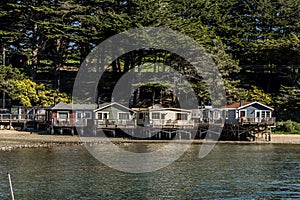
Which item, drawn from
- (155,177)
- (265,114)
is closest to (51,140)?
(155,177)

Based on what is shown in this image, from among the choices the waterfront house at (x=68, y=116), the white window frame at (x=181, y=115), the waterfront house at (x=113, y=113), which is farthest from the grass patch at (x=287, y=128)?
the waterfront house at (x=68, y=116)

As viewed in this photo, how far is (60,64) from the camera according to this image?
8150 centimetres

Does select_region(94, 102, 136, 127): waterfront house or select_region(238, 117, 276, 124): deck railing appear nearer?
select_region(238, 117, 276, 124): deck railing

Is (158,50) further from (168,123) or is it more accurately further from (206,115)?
(168,123)

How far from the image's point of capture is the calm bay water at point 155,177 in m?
29.0

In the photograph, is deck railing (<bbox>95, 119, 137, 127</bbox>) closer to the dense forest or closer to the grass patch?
the dense forest

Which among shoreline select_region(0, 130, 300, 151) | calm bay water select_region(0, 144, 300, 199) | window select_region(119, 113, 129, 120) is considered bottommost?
calm bay water select_region(0, 144, 300, 199)

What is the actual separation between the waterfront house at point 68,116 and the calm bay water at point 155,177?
13.6 metres

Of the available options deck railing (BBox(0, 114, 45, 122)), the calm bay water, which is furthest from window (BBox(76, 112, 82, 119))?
the calm bay water

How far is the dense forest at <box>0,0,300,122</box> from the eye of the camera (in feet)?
233

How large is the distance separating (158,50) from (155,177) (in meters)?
39.0

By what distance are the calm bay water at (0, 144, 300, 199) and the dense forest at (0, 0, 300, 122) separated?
2552 centimetres

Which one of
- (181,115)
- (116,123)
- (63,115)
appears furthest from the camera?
(181,115)

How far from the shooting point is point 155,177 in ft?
113
